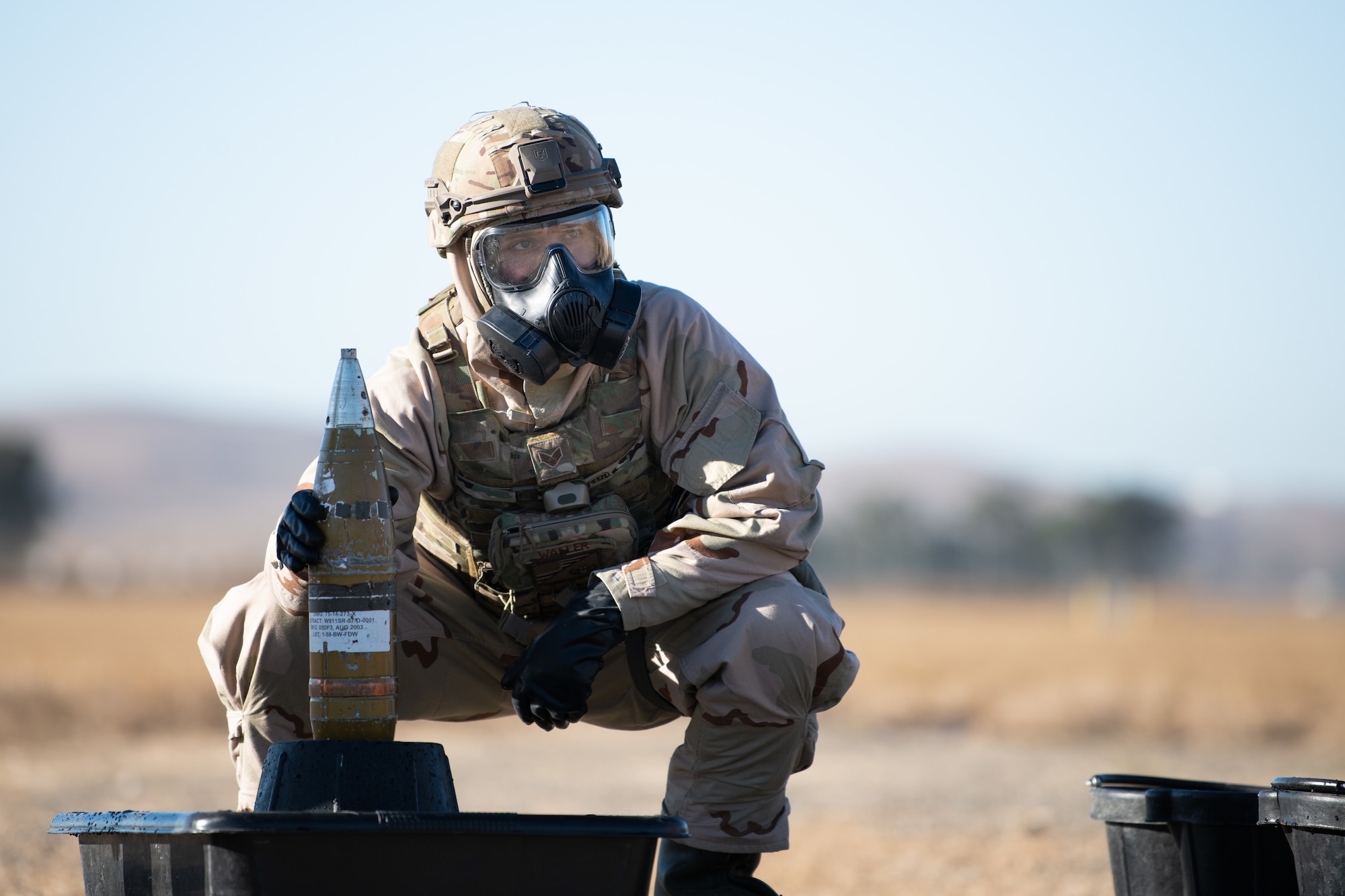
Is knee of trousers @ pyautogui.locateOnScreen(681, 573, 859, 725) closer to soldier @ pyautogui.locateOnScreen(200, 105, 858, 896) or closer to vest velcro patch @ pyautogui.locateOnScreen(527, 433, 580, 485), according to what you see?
soldier @ pyautogui.locateOnScreen(200, 105, 858, 896)

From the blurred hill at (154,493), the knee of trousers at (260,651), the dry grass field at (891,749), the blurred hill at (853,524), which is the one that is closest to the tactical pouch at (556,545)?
the knee of trousers at (260,651)

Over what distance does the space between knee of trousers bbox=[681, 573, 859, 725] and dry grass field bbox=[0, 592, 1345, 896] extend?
5.11ft

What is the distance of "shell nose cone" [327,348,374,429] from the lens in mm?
2670

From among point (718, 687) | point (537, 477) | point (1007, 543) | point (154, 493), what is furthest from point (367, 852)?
point (154, 493)

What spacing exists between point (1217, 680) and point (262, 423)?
167 metres

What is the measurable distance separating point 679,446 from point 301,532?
3.15ft

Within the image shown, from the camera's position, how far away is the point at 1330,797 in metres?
2.56

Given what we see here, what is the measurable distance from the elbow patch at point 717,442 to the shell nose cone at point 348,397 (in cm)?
79

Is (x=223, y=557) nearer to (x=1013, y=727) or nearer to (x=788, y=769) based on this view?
(x=1013, y=727)

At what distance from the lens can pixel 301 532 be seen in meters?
2.59

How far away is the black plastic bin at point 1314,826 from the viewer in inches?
101

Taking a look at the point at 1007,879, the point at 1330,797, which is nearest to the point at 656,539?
the point at 1330,797

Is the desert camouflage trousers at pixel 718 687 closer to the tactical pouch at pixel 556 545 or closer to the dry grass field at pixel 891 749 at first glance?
the tactical pouch at pixel 556 545

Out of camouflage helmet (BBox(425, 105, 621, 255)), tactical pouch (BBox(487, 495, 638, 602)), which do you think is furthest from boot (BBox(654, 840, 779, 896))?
camouflage helmet (BBox(425, 105, 621, 255))
